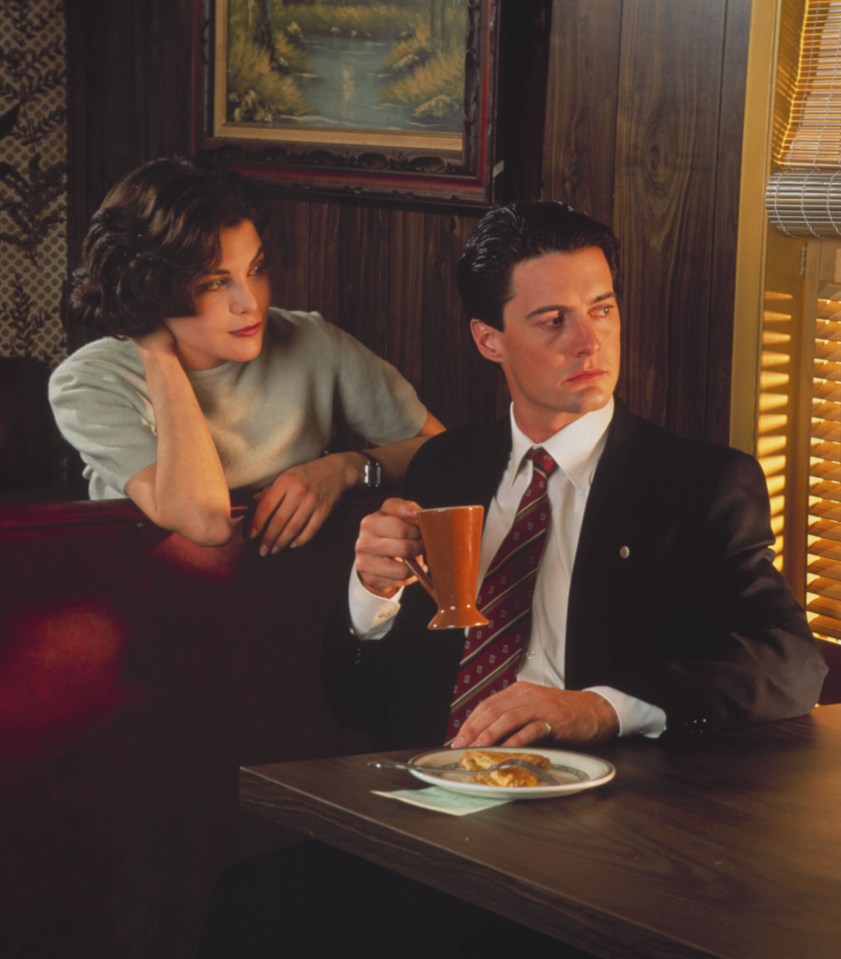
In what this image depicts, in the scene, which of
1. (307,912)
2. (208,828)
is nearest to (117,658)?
(208,828)

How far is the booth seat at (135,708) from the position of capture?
2414 millimetres

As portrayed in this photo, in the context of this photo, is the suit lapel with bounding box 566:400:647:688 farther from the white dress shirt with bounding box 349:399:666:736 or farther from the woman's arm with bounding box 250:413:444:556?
the woman's arm with bounding box 250:413:444:556

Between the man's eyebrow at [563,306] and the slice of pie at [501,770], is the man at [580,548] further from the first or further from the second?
the slice of pie at [501,770]

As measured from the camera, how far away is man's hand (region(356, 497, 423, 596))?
1970 millimetres

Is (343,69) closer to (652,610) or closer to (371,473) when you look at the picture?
(371,473)

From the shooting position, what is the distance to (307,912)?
6.86ft

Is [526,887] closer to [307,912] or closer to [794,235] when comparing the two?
[307,912]

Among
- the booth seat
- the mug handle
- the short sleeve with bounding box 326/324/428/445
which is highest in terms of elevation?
the short sleeve with bounding box 326/324/428/445

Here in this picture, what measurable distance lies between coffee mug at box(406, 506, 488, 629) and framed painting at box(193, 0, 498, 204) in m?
1.82

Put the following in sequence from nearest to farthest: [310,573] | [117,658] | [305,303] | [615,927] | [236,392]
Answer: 1. [615,927]
2. [117,658]
3. [310,573]
4. [236,392]
5. [305,303]

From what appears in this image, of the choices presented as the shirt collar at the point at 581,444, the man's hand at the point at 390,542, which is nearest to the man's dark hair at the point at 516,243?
the shirt collar at the point at 581,444

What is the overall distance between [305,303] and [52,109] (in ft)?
4.63

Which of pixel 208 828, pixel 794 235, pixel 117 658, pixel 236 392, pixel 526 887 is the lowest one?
pixel 208 828

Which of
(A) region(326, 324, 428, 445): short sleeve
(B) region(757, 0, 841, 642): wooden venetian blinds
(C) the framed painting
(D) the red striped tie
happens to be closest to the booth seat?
(A) region(326, 324, 428, 445): short sleeve
